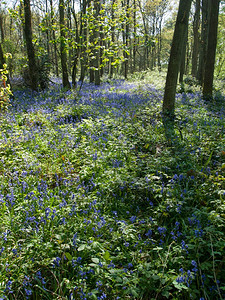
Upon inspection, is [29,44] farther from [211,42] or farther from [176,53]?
[211,42]

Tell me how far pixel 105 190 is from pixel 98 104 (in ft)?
19.1

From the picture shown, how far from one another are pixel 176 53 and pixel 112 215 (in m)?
6.22

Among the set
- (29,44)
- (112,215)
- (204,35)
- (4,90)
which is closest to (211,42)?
(204,35)

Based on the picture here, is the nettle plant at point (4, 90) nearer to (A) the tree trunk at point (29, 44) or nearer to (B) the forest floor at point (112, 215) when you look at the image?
(B) the forest floor at point (112, 215)

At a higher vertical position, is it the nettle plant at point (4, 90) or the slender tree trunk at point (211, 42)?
the slender tree trunk at point (211, 42)

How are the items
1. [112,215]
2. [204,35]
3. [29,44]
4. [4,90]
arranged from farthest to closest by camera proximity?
1. [204,35]
2. [29,44]
3. [4,90]
4. [112,215]

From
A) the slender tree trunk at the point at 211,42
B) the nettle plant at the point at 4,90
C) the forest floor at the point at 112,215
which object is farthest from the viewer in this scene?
the slender tree trunk at the point at 211,42

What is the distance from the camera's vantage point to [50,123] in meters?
6.82

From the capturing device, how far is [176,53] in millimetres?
7328

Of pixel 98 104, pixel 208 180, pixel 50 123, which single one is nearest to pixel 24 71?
pixel 98 104

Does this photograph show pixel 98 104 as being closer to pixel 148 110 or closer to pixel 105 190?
pixel 148 110

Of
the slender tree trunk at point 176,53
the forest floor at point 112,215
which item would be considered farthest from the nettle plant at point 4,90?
the slender tree trunk at point 176,53

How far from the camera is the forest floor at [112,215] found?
2273 millimetres

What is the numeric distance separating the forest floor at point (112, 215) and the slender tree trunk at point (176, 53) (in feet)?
4.73
